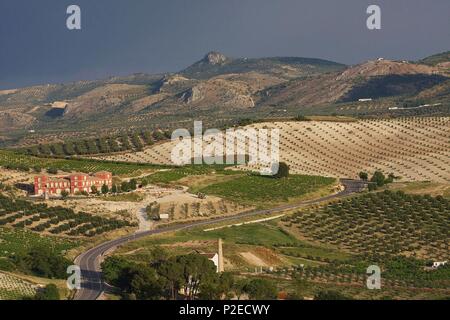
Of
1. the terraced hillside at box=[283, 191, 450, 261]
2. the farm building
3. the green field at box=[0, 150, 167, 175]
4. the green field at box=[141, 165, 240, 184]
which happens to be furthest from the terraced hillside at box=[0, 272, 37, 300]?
the green field at box=[0, 150, 167, 175]

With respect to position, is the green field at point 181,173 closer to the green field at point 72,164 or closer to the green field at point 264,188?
the green field at point 72,164

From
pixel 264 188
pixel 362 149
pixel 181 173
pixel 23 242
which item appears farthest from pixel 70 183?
pixel 362 149

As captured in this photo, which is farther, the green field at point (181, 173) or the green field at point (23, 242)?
the green field at point (181, 173)

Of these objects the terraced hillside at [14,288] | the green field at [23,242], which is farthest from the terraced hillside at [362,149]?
the terraced hillside at [14,288]

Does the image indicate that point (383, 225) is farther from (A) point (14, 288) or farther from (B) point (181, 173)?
(A) point (14, 288)

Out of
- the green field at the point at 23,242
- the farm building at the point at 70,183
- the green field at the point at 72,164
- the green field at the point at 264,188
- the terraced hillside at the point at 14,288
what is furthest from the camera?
the green field at the point at 72,164
